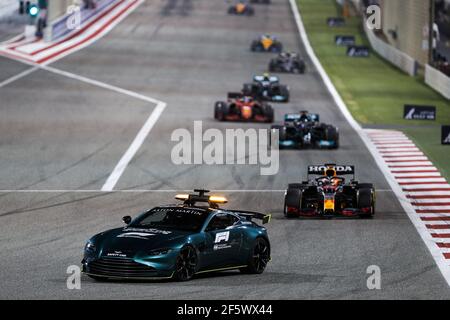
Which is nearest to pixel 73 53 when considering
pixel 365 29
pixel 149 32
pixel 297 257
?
pixel 149 32

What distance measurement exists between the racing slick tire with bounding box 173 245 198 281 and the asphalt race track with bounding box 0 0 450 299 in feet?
0.52

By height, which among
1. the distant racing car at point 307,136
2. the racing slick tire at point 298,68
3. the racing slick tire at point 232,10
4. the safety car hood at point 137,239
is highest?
the safety car hood at point 137,239

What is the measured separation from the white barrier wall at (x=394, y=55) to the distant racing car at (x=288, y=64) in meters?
5.62

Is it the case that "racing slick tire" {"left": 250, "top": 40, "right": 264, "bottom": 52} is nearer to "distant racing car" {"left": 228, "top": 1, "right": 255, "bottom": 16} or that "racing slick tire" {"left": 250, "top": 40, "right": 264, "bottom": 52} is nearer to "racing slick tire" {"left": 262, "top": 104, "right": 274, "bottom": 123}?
"distant racing car" {"left": 228, "top": 1, "right": 255, "bottom": 16}

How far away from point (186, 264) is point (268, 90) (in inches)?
1352

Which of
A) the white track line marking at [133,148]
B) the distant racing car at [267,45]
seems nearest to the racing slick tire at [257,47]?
the distant racing car at [267,45]

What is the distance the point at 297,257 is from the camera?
2317cm

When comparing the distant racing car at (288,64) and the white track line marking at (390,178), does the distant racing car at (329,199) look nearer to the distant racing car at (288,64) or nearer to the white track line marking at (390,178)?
the white track line marking at (390,178)

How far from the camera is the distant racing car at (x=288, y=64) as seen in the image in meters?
66.2

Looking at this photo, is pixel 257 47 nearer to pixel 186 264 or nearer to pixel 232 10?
pixel 232 10

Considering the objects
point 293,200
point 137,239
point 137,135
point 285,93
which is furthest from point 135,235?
point 285,93

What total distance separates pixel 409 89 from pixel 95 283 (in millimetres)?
42456

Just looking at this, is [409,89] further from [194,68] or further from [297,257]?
[297,257]

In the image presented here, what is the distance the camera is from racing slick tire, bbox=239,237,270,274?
2147 centimetres
